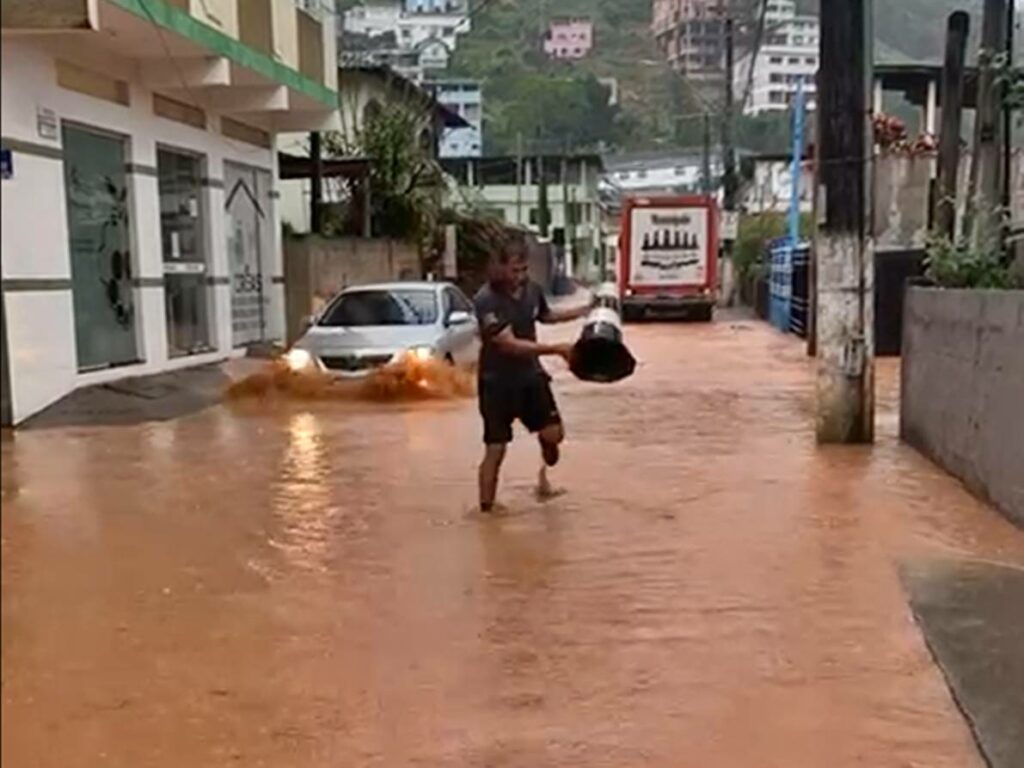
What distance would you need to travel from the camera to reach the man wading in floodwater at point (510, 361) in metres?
7.79

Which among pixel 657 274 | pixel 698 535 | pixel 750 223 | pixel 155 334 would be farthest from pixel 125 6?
pixel 750 223

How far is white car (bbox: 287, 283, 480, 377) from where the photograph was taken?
586 inches

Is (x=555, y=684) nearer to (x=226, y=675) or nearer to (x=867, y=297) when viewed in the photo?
(x=226, y=675)

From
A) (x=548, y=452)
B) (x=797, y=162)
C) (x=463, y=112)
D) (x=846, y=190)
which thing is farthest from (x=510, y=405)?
(x=463, y=112)

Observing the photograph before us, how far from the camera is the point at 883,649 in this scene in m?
5.34

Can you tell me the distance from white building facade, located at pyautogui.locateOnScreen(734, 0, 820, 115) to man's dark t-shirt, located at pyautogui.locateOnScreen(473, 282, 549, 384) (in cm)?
577

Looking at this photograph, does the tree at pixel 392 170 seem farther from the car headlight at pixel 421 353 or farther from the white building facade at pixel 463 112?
the white building facade at pixel 463 112

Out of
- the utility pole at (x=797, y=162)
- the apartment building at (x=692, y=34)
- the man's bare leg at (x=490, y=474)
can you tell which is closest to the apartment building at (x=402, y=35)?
the apartment building at (x=692, y=34)

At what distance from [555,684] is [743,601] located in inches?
58.6

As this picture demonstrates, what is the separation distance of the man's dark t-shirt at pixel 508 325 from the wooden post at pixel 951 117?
6.06 metres

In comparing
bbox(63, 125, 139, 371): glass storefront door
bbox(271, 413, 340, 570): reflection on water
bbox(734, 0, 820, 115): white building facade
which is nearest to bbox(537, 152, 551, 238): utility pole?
bbox(734, 0, 820, 115): white building facade

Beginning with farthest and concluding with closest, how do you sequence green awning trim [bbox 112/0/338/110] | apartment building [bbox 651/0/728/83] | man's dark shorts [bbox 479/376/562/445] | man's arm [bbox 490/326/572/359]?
apartment building [bbox 651/0/728/83] → green awning trim [bbox 112/0/338/110] → man's dark shorts [bbox 479/376/562/445] → man's arm [bbox 490/326/572/359]

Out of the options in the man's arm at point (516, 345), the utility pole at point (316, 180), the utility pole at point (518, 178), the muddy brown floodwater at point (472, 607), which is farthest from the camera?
the utility pole at point (518, 178)

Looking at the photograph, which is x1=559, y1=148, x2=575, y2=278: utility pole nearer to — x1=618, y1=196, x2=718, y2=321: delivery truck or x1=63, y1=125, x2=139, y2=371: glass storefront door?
x1=618, y1=196, x2=718, y2=321: delivery truck
